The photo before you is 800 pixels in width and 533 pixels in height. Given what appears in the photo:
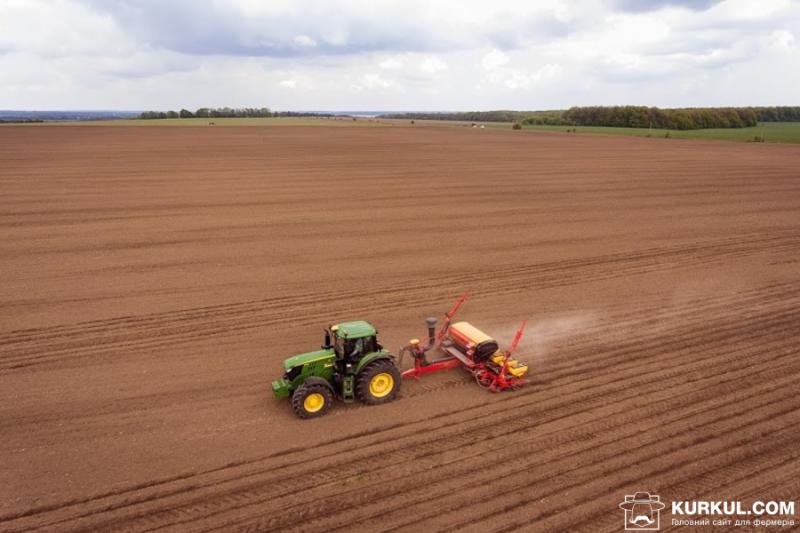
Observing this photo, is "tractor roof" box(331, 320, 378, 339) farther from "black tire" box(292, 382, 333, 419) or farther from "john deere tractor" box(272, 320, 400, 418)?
"black tire" box(292, 382, 333, 419)

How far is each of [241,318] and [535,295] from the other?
714 cm

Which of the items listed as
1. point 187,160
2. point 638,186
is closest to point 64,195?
point 187,160

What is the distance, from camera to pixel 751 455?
271 inches

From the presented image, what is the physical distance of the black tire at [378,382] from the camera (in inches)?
A: 313

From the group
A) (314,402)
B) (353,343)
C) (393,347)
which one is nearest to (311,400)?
(314,402)

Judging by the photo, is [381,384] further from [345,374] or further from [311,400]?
[311,400]

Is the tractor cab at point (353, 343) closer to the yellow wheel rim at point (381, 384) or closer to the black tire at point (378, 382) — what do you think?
the black tire at point (378, 382)

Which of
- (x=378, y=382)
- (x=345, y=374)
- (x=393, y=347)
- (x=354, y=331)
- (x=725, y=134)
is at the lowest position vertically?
(x=393, y=347)

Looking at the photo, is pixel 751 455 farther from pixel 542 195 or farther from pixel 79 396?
pixel 542 195

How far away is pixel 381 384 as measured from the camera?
26.8 feet

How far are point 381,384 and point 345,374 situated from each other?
2.00ft

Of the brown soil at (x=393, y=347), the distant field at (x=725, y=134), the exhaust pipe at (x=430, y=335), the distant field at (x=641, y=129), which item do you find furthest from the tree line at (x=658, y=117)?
the exhaust pipe at (x=430, y=335)

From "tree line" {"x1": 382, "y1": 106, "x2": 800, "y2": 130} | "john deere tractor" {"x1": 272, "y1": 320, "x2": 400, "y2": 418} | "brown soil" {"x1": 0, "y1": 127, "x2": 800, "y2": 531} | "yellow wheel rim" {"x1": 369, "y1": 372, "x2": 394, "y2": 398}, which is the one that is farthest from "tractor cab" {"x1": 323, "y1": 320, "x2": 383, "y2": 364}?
"tree line" {"x1": 382, "y1": 106, "x2": 800, "y2": 130}

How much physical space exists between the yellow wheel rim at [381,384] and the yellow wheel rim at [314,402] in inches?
30.9
